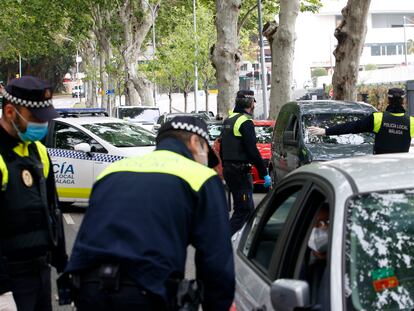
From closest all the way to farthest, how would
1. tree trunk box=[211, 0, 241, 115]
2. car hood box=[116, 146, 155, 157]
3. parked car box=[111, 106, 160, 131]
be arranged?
1. car hood box=[116, 146, 155, 157]
2. tree trunk box=[211, 0, 241, 115]
3. parked car box=[111, 106, 160, 131]

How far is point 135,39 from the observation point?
42.7m

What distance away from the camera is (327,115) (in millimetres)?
12367

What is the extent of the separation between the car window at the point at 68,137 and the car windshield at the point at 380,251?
9506 mm

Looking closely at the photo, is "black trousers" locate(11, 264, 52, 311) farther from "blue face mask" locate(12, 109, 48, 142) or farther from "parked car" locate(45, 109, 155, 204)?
"parked car" locate(45, 109, 155, 204)

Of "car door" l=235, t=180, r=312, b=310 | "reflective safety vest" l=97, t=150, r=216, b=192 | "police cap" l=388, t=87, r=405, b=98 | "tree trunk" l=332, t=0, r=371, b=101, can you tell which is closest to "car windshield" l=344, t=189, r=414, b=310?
"car door" l=235, t=180, r=312, b=310

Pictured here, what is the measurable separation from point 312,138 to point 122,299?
902 centimetres

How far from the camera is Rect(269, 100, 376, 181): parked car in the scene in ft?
37.3

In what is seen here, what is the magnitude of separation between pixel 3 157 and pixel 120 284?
3.79 feet

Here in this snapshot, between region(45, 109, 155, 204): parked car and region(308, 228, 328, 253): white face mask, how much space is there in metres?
8.90

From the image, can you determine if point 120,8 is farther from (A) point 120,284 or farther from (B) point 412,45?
(B) point 412,45

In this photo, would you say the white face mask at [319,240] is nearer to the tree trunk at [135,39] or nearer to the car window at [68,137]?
the car window at [68,137]

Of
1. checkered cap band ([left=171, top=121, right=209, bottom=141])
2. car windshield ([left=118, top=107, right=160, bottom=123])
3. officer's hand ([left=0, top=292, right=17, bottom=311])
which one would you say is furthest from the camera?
car windshield ([left=118, top=107, right=160, bottom=123])

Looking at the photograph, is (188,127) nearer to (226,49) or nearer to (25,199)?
(25,199)

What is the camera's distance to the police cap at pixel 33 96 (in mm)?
3961
